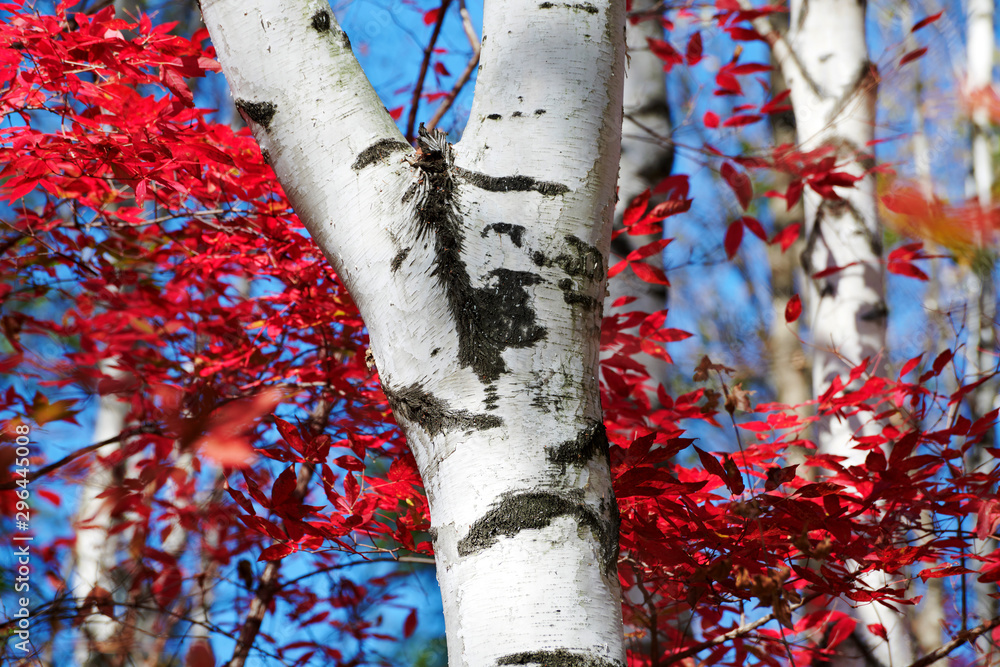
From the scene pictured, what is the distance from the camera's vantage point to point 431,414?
27.0 inches

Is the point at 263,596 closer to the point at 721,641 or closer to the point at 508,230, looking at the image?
the point at 721,641

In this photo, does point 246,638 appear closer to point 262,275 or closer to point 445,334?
point 262,275

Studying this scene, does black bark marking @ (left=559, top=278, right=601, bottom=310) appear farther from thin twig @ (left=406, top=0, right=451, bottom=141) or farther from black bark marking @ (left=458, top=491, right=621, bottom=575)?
thin twig @ (left=406, top=0, right=451, bottom=141)

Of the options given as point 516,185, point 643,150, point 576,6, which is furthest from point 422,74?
point 516,185

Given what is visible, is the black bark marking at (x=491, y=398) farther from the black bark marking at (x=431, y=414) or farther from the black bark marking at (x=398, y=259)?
the black bark marking at (x=398, y=259)

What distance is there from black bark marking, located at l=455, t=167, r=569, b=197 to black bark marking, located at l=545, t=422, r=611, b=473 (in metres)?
0.27

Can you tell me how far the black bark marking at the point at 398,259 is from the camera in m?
0.72

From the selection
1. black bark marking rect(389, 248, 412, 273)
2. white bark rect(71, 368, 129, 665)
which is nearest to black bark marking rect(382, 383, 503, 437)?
black bark marking rect(389, 248, 412, 273)

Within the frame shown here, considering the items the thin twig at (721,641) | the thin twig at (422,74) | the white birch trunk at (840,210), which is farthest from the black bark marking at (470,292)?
the white birch trunk at (840,210)

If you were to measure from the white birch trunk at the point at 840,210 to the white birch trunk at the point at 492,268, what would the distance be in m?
1.11

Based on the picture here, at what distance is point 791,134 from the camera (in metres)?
3.60

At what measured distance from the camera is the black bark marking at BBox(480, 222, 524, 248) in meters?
0.72

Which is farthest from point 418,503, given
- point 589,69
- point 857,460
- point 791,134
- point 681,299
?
point 681,299

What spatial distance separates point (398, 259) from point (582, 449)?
11.5 inches
